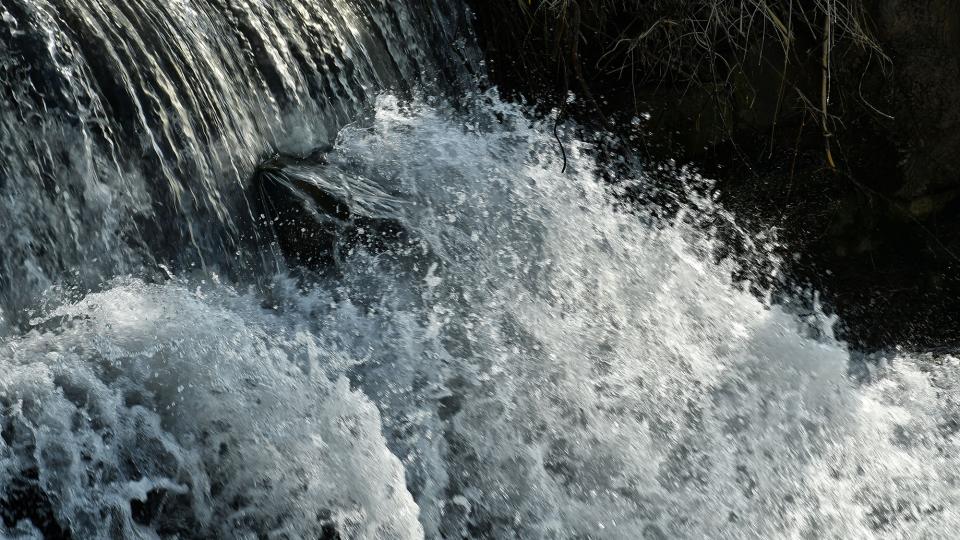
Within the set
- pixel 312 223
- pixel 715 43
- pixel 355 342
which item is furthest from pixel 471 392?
pixel 715 43

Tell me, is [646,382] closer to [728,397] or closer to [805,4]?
[728,397]

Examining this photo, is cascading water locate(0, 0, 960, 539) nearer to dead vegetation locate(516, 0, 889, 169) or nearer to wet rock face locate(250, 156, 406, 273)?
wet rock face locate(250, 156, 406, 273)

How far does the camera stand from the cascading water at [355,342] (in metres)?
2.53

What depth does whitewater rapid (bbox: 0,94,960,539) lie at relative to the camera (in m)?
2.50

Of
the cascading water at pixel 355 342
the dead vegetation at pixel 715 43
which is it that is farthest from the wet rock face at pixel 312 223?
the dead vegetation at pixel 715 43

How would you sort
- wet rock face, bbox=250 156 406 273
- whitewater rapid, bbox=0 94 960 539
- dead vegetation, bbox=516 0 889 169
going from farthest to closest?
dead vegetation, bbox=516 0 889 169 < wet rock face, bbox=250 156 406 273 < whitewater rapid, bbox=0 94 960 539

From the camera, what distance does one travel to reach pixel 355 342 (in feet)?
9.27

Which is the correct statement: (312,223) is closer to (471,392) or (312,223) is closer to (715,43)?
(471,392)

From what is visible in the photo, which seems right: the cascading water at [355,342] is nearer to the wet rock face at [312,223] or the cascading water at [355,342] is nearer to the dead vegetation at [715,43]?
the wet rock face at [312,223]

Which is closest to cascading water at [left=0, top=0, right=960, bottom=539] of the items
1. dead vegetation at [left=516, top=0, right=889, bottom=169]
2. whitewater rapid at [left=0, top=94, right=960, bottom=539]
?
whitewater rapid at [left=0, top=94, right=960, bottom=539]

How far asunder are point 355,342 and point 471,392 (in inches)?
14.3

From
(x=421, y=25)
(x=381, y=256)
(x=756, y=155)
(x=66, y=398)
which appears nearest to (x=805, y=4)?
(x=756, y=155)

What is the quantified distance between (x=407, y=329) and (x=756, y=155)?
167 cm

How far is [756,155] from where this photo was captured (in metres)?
3.77
